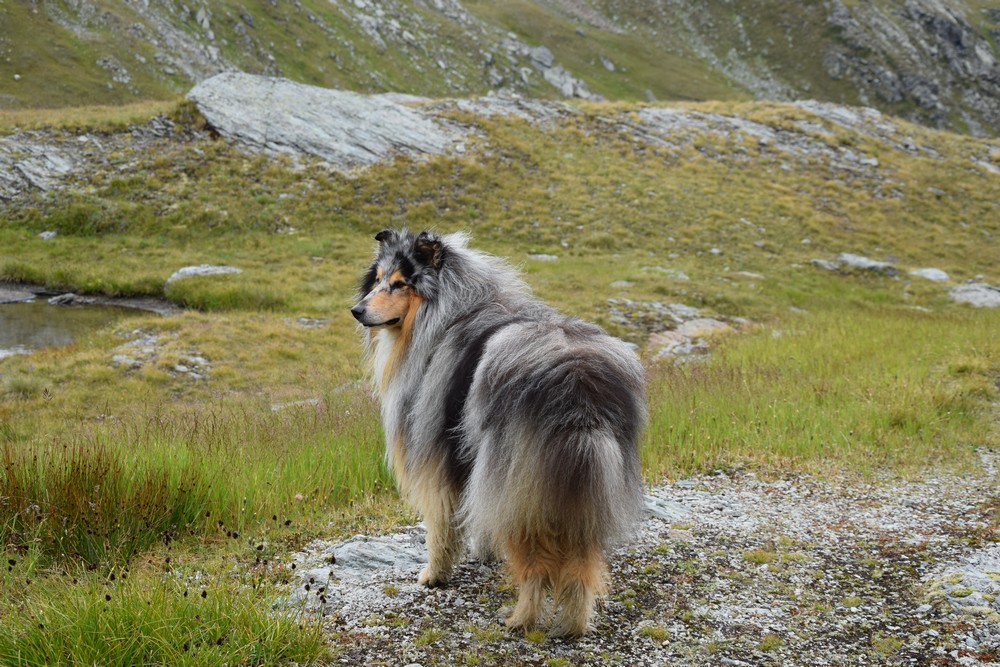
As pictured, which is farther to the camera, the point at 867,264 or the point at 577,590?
the point at 867,264

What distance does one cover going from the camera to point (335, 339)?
17.6 m

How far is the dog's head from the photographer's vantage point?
18.6 feet

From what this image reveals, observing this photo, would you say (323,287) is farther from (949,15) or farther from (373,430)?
(949,15)

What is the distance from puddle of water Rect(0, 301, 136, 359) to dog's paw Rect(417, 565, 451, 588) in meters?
13.5

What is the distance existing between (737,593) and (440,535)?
207cm

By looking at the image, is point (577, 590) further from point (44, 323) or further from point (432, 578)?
point (44, 323)

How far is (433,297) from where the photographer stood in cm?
571

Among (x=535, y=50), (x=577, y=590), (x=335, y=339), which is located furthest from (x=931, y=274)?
(x=535, y=50)

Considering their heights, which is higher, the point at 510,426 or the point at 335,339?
the point at 510,426

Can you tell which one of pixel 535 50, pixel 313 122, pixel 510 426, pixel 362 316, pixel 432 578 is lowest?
pixel 432 578

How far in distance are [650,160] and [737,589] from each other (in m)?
30.4

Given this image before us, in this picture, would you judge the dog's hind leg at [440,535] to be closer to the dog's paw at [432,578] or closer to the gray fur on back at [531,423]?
the dog's paw at [432,578]

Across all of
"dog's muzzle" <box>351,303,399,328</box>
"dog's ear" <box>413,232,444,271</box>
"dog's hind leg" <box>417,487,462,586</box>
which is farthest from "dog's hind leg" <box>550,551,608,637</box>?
"dog's ear" <box>413,232,444,271</box>

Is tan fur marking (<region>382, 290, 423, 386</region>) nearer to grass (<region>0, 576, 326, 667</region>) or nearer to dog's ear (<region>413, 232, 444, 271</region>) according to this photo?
dog's ear (<region>413, 232, 444, 271</region>)
